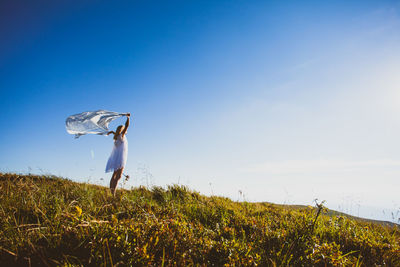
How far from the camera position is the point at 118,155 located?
8.11 metres

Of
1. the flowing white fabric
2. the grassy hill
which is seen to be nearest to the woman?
the flowing white fabric

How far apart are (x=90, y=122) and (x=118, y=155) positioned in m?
1.87

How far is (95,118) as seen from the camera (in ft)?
27.5

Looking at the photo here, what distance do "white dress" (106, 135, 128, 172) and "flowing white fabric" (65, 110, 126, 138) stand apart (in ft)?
2.77

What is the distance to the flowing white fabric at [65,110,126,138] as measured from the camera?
7.86 m

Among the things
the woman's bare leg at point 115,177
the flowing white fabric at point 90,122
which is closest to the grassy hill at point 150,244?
the woman's bare leg at point 115,177

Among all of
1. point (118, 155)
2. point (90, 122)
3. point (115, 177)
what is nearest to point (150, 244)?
point (115, 177)

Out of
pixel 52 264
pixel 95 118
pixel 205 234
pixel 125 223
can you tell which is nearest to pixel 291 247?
pixel 205 234

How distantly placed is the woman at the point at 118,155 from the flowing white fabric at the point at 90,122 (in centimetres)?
48

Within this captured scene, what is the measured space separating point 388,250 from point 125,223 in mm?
4414

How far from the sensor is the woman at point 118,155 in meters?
7.96

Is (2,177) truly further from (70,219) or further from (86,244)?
(86,244)

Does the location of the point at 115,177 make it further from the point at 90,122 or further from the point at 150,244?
the point at 150,244

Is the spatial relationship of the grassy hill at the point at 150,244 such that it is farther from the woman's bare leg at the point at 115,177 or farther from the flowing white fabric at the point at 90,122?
the flowing white fabric at the point at 90,122
